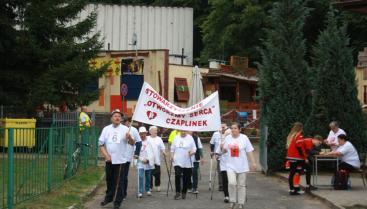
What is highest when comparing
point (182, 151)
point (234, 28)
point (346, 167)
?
point (234, 28)

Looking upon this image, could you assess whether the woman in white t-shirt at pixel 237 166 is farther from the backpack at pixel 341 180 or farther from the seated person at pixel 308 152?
the backpack at pixel 341 180

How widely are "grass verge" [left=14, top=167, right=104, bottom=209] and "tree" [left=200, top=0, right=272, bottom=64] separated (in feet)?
120

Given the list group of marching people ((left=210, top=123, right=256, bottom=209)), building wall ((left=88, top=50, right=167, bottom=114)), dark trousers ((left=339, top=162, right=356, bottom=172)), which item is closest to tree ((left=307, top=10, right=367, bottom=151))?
dark trousers ((left=339, top=162, right=356, bottom=172))

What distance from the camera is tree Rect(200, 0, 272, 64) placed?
5484 cm

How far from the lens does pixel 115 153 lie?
13703mm

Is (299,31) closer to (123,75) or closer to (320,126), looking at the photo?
(320,126)

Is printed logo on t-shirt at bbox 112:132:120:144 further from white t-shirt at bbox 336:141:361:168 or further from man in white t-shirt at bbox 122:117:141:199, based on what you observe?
white t-shirt at bbox 336:141:361:168

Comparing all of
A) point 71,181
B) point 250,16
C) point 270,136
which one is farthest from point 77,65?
point 250,16

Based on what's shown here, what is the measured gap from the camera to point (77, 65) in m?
29.6

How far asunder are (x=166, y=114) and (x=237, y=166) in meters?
3.28

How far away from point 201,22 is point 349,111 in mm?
46033

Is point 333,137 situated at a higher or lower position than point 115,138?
lower

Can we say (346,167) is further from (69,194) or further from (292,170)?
(69,194)

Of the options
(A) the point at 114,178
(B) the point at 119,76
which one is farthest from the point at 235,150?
(B) the point at 119,76
